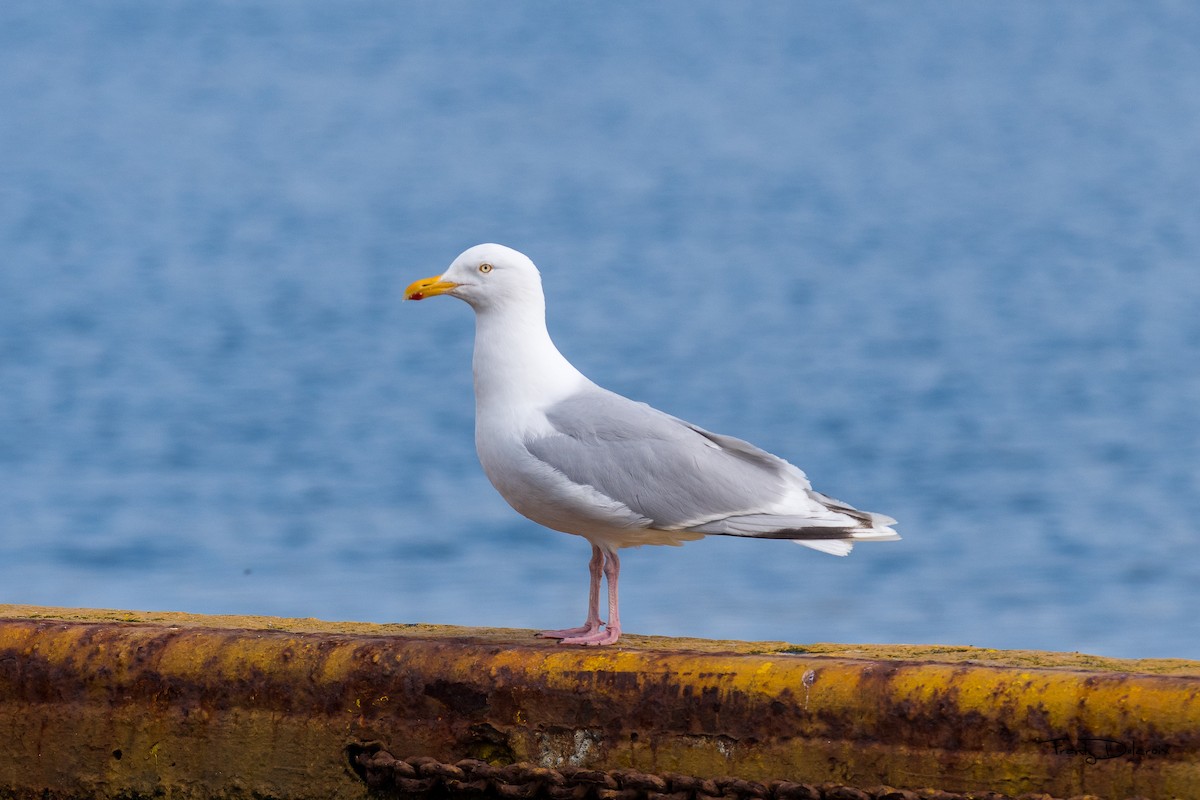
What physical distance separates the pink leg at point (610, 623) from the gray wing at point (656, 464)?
0.26m

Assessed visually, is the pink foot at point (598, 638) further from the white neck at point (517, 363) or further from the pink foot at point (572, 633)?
the white neck at point (517, 363)

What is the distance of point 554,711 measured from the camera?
3635mm

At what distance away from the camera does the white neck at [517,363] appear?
4.69m

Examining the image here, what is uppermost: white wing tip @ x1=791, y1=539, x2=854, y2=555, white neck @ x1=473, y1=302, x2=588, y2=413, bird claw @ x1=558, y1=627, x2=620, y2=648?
white neck @ x1=473, y1=302, x2=588, y2=413

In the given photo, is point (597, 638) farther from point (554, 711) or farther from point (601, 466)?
point (554, 711)

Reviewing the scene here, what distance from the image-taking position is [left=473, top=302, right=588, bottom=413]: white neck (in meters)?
4.69

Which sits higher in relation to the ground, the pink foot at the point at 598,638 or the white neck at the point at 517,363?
the white neck at the point at 517,363

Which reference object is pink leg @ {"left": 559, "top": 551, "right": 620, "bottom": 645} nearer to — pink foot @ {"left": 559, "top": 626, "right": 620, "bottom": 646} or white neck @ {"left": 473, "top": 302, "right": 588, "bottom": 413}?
pink foot @ {"left": 559, "top": 626, "right": 620, "bottom": 646}

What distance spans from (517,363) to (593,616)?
0.76m
